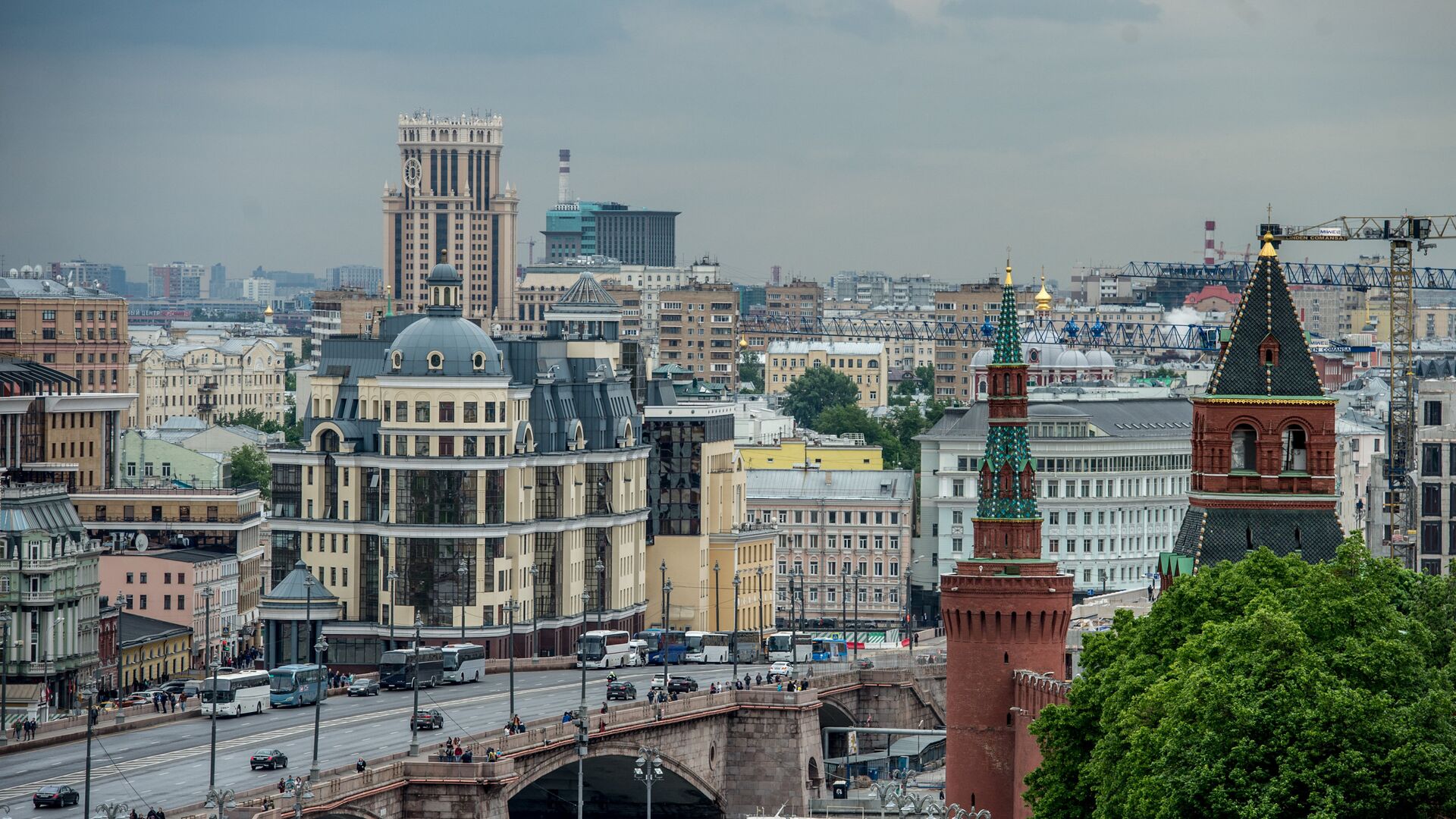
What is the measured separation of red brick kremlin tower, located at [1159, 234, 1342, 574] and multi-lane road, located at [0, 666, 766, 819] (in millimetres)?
35704

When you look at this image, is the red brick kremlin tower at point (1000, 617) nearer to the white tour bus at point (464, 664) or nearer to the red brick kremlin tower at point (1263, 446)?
the red brick kremlin tower at point (1263, 446)

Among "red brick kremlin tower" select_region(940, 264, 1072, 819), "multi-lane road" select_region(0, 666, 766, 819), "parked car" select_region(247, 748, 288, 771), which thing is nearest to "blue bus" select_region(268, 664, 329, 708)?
"multi-lane road" select_region(0, 666, 766, 819)

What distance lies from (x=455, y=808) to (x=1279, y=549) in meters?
36.2

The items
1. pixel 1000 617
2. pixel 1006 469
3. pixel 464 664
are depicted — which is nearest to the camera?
pixel 1000 617

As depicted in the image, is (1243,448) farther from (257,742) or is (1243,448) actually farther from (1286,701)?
(257,742)

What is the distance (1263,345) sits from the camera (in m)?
133

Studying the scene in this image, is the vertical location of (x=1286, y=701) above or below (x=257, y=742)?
above

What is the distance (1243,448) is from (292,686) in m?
54.8

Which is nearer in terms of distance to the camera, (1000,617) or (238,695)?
(1000,617)

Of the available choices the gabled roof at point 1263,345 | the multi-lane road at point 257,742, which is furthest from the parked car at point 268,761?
the gabled roof at point 1263,345

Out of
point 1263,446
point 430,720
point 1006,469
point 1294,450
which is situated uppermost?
point 1263,446

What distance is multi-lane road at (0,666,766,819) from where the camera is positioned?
448 ft

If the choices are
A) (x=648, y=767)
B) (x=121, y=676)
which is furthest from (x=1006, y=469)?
(x=121, y=676)

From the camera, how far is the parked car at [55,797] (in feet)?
431
